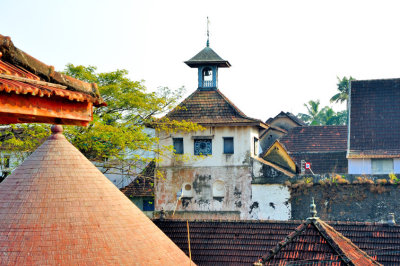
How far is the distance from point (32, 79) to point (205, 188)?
80.5 ft

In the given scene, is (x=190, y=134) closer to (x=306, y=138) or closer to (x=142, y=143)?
(x=142, y=143)

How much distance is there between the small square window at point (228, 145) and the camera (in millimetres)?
29562

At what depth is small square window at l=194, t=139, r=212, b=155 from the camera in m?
29.7

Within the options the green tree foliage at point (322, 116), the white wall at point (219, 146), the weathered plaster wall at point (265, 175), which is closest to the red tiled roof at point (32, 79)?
the weathered plaster wall at point (265, 175)

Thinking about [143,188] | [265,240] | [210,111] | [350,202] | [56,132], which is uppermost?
[210,111]

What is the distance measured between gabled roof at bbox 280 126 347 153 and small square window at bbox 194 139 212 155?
9204 millimetres

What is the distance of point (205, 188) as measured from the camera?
96.4 ft

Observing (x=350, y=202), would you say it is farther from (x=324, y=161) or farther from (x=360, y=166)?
(x=324, y=161)

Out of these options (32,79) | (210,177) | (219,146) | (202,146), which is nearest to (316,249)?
(32,79)

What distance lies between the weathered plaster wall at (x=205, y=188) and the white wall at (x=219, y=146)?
0.29 meters

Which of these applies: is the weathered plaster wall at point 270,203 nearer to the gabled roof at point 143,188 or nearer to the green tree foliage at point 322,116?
the gabled roof at point 143,188

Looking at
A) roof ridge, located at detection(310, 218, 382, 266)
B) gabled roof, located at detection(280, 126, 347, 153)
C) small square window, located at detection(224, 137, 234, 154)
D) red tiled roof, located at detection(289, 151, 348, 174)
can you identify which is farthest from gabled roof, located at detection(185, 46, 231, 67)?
roof ridge, located at detection(310, 218, 382, 266)

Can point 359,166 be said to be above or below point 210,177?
above

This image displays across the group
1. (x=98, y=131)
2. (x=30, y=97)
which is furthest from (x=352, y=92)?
(x=30, y=97)
